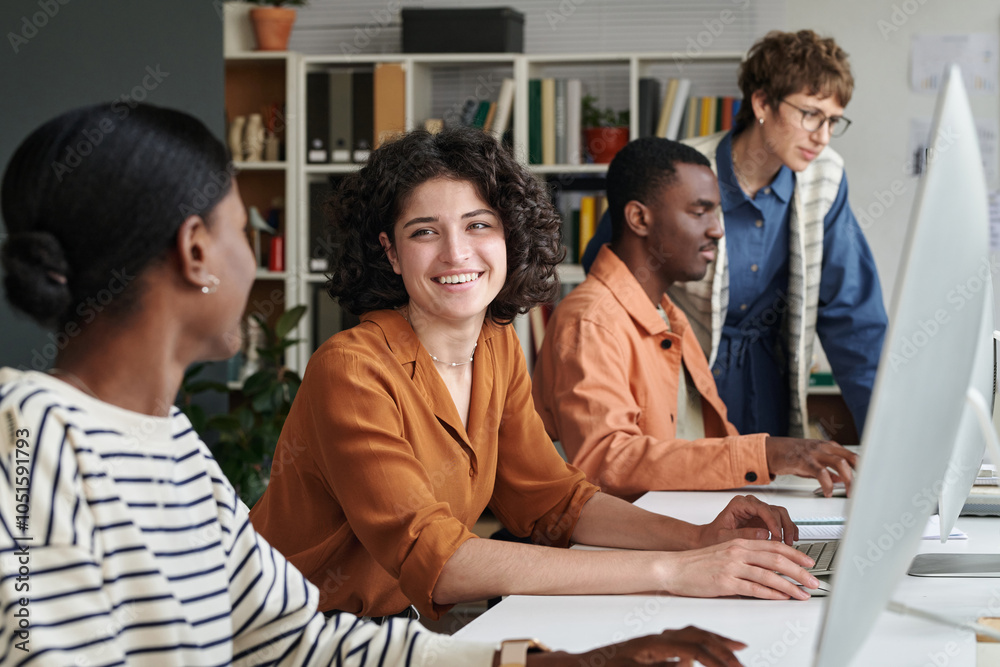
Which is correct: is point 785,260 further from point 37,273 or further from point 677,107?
point 37,273

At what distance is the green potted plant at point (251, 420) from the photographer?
2.74 m

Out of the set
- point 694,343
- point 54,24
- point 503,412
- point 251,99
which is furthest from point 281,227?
point 503,412

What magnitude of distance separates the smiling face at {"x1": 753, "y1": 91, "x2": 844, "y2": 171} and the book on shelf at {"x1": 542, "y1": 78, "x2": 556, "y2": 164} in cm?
173

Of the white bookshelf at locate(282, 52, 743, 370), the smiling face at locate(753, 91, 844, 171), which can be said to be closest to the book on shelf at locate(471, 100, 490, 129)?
the white bookshelf at locate(282, 52, 743, 370)

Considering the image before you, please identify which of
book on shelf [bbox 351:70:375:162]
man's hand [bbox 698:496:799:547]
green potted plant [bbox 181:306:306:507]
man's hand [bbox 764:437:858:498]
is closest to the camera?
man's hand [bbox 698:496:799:547]

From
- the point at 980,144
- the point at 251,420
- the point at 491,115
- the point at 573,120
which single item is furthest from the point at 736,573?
the point at 980,144

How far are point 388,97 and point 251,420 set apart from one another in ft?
5.66

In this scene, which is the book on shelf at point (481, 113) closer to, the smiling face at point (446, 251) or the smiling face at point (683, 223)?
the smiling face at point (683, 223)

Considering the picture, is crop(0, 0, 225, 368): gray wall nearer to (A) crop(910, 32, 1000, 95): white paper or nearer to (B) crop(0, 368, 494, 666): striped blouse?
(B) crop(0, 368, 494, 666): striped blouse

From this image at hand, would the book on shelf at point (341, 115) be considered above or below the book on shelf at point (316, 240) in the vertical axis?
above

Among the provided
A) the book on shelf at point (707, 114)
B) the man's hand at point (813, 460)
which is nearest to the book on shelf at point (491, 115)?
the book on shelf at point (707, 114)

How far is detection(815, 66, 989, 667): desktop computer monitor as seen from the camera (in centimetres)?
55

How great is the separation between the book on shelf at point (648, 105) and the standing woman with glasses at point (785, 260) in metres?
1.54

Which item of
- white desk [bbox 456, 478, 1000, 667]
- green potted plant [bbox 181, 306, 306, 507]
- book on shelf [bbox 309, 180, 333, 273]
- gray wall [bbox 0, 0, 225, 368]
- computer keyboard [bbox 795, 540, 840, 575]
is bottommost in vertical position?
green potted plant [bbox 181, 306, 306, 507]
